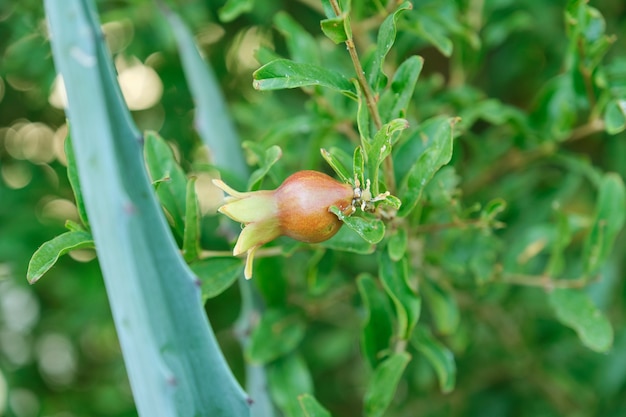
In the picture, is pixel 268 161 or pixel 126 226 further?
pixel 268 161

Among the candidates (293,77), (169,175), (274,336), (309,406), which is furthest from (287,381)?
(293,77)

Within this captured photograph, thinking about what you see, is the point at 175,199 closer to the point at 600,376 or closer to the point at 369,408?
the point at 369,408

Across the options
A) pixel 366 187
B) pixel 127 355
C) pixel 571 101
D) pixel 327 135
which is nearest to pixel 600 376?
pixel 571 101

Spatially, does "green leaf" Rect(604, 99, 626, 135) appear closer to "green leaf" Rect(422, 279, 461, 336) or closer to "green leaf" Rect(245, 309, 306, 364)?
"green leaf" Rect(422, 279, 461, 336)

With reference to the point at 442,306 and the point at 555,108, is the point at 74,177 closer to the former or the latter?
the point at 442,306

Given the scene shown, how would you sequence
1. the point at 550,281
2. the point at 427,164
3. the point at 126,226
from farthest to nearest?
the point at 550,281, the point at 427,164, the point at 126,226

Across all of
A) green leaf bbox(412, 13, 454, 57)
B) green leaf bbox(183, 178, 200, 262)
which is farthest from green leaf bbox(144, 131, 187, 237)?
green leaf bbox(412, 13, 454, 57)
